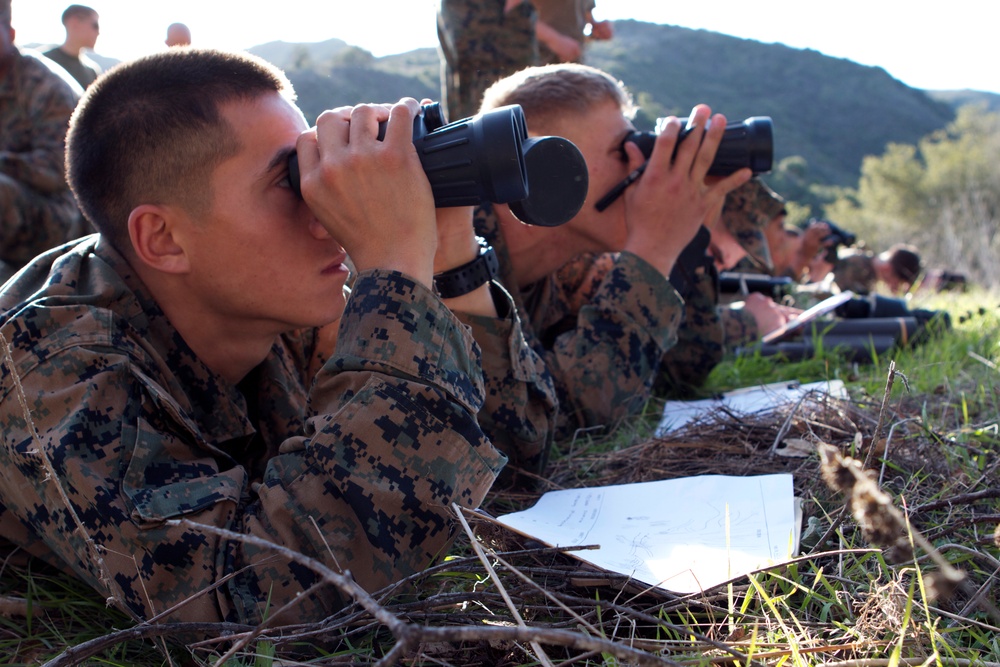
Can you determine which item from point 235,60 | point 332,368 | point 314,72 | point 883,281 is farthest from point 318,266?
point 314,72

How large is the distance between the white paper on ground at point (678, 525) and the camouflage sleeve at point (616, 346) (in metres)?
0.53

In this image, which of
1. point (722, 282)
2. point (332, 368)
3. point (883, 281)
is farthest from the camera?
point (883, 281)

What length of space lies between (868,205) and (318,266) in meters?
29.6

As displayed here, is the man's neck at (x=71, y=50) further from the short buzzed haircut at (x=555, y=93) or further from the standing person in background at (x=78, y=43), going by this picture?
the short buzzed haircut at (x=555, y=93)

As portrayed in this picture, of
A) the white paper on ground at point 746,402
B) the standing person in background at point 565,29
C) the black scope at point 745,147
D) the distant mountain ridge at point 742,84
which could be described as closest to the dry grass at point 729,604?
the white paper on ground at point 746,402

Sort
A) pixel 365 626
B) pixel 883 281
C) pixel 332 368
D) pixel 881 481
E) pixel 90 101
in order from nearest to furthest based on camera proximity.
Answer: pixel 365 626 → pixel 332 368 → pixel 881 481 → pixel 90 101 → pixel 883 281

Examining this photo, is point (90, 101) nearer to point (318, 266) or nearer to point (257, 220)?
point (257, 220)

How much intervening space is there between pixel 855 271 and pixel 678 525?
7.29 metres

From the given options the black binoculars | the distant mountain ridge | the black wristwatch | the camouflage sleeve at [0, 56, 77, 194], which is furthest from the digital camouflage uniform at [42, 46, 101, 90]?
the distant mountain ridge

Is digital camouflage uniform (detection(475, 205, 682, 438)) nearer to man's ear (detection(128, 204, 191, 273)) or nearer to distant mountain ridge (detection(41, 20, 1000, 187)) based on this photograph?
man's ear (detection(128, 204, 191, 273))

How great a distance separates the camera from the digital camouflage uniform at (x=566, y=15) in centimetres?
525

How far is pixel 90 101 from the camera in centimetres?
167

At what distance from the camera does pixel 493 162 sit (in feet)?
4.55

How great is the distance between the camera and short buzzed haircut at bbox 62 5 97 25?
620cm
